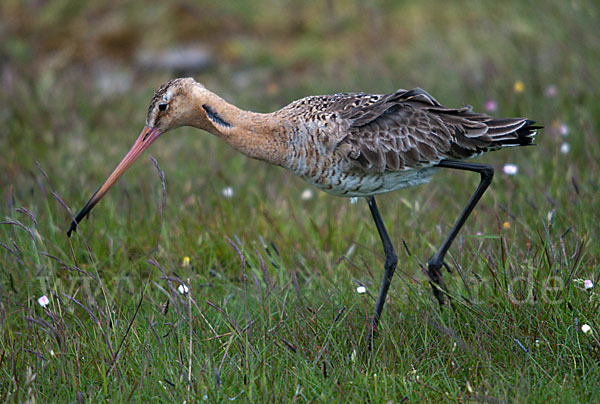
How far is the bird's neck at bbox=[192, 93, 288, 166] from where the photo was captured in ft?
12.7

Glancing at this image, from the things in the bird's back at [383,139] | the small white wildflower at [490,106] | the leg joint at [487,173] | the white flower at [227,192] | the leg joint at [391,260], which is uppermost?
the bird's back at [383,139]

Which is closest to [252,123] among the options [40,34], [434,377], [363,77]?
[434,377]

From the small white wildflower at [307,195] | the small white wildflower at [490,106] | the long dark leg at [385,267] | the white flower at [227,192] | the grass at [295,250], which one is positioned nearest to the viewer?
the grass at [295,250]

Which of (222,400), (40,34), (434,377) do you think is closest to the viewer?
(222,400)

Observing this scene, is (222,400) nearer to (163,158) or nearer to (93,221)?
(93,221)

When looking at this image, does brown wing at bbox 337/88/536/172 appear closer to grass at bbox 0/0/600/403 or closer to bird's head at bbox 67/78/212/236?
grass at bbox 0/0/600/403

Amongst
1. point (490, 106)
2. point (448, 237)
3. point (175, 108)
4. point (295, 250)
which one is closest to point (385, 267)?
point (448, 237)

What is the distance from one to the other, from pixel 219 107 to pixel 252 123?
20 centimetres

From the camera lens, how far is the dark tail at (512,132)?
3.80 m

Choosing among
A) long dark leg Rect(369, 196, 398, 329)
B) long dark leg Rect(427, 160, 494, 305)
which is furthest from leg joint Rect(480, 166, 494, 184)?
long dark leg Rect(369, 196, 398, 329)

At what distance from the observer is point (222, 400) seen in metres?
3.18

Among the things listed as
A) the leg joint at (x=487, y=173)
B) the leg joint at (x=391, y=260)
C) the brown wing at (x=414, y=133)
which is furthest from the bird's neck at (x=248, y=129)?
the leg joint at (x=487, y=173)

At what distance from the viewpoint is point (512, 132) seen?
12.5 ft

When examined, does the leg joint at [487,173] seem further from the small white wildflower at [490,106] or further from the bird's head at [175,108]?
the small white wildflower at [490,106]
